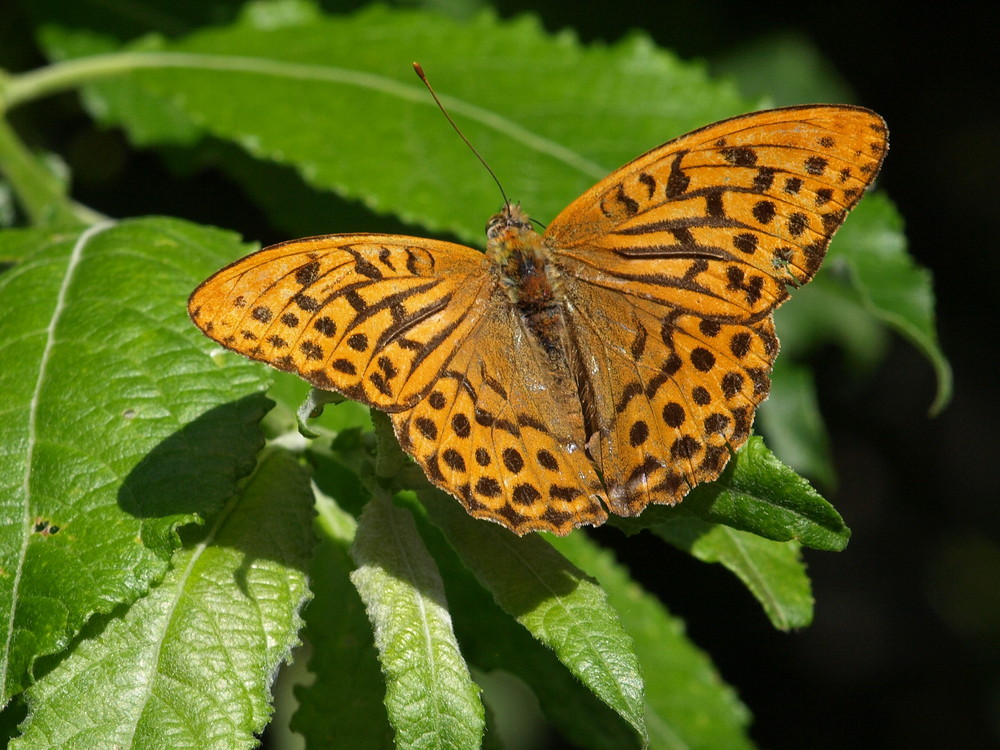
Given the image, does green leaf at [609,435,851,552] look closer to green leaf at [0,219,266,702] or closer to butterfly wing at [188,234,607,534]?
butterfly wing at [188,234,607,534]

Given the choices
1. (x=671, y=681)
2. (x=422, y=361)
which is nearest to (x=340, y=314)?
(x=422, y=361)

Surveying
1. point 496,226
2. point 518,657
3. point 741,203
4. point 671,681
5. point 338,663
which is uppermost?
point 741,203

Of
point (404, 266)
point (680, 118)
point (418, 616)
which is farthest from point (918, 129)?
point (418, 616)

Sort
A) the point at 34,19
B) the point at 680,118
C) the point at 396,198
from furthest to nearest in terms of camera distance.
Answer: the point at 34,19 < the point at 680,118 < the point at 396,198

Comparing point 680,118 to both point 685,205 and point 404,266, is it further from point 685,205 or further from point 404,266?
point 404,266

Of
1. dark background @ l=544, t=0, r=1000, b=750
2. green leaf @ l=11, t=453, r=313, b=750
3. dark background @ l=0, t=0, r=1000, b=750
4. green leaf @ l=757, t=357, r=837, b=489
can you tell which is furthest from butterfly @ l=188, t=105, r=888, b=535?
dark background @ l=544, t=0, r=1000, b=750

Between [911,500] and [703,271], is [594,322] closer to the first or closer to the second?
[703,271]

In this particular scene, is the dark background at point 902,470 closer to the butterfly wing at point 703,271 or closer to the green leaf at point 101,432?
the butterfly wing at point 703,271
